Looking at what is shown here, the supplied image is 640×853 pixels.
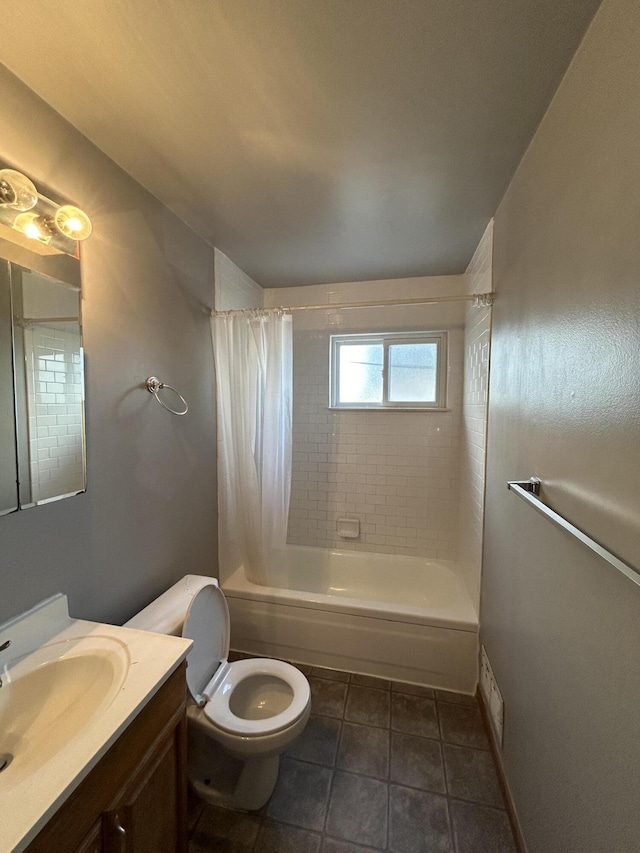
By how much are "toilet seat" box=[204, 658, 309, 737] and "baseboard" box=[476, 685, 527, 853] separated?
0.82m

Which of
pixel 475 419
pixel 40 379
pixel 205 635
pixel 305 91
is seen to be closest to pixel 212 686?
pixel 205 635

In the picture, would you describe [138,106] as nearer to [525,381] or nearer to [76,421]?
[76,421]

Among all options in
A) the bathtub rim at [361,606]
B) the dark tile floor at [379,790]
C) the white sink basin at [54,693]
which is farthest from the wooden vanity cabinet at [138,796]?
the bathtub rim at [361,606]

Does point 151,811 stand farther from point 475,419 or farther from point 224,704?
point 475,419

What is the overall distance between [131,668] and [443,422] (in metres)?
2.28

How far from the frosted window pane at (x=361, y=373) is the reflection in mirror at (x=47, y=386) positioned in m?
1.92

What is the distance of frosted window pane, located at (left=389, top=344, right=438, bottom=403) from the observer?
266 centimetres

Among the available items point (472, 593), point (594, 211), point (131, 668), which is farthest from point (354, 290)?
point (131, 668)

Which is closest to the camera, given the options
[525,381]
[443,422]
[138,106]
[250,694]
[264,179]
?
[138,106]

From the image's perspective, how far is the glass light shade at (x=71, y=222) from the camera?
3.50 ft

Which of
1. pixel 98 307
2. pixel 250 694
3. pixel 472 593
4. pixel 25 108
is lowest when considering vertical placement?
pixel 250 694

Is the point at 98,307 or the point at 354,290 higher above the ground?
the point at 354,290

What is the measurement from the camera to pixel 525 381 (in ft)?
4.17

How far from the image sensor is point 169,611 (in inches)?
54.9
